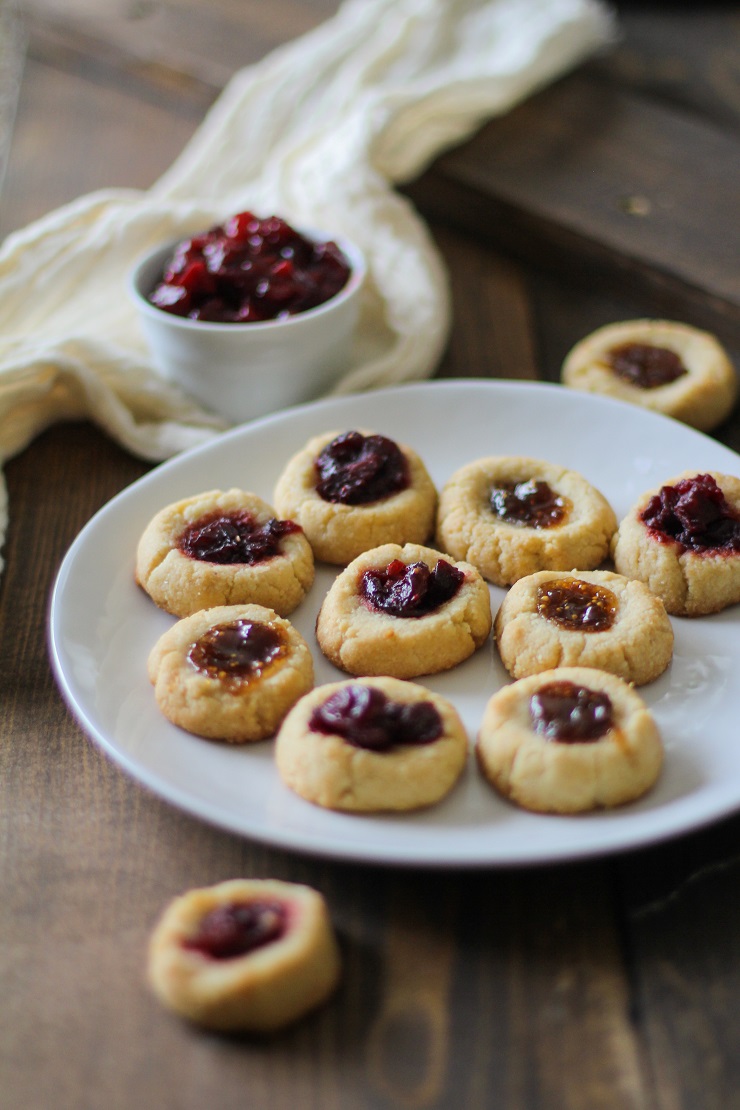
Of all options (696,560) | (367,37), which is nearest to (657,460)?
(696,560)

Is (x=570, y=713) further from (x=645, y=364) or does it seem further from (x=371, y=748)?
(x=645, y=364)

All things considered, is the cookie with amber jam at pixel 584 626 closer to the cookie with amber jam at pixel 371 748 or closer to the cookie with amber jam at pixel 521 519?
the cookie with amber jam at pixel 521 519

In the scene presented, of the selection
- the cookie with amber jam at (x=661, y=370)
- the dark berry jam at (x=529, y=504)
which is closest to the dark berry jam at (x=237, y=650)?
the dark berry jam at (x=529, y=504)

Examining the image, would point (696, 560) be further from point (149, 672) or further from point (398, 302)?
point (398, 302)

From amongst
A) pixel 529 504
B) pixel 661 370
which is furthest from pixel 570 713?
pixel 661 370

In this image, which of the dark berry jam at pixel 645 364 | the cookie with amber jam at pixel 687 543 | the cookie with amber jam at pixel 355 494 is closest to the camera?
the cookie with amber jam at pixel 687 543
